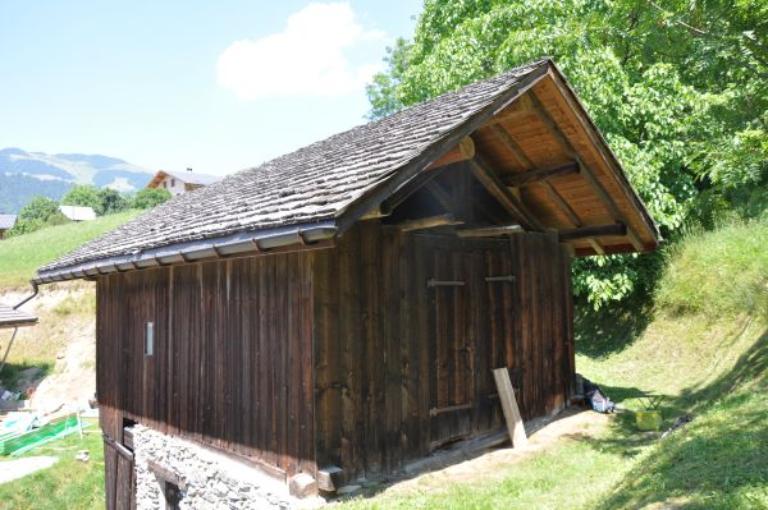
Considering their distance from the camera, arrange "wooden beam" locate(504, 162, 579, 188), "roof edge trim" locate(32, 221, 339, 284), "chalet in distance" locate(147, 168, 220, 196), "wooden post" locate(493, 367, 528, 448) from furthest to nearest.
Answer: "chalet in distance" locate(147, 168, 220, 196), "wooden post" locate(493, 367, 528, 448), "wooden beam" locate(504, 162, 579, 188), "roof edge trim" locate(32, 221, 339, 284)

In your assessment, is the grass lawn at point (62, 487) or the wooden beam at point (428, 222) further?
the grass lawn at point (62, 487)

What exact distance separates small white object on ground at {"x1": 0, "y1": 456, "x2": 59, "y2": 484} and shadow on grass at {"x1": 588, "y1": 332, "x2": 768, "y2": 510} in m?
12.0

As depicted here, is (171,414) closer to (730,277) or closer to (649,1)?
(649,1)

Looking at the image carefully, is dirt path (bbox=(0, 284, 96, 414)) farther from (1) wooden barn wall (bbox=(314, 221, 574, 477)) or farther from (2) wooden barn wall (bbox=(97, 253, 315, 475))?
(1) wooden barn wall (bbox=(314, 221, 574, 477))

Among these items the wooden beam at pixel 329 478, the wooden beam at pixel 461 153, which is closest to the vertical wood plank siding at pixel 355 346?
the wooden beam at pixel 329 478

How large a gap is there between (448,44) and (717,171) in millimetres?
10570

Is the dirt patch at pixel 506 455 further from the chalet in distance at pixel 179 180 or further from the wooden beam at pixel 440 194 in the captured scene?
the chalet in distance at pixel 179 180

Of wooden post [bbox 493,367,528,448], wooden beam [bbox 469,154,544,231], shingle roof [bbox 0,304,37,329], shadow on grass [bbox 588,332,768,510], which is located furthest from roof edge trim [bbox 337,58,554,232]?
shingle roof [bbox 0,304,37,329]

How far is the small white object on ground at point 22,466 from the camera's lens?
41.2 feet

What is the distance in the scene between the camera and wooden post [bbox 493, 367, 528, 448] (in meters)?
7.59

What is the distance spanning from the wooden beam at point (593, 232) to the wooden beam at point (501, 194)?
0.48 m

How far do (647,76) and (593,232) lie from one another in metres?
7.09

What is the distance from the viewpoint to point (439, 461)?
6777mm

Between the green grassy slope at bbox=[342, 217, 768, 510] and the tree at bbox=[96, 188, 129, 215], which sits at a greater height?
the tree at bbox=[96, 188, 129, 215]
